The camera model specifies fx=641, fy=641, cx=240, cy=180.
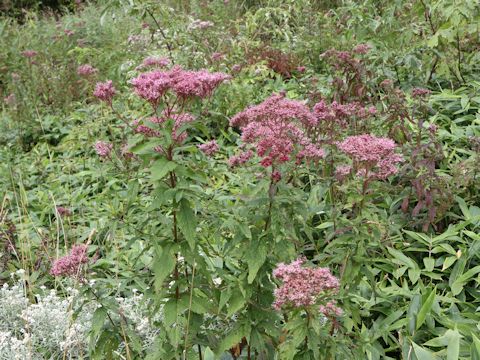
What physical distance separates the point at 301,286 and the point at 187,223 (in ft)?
1.43

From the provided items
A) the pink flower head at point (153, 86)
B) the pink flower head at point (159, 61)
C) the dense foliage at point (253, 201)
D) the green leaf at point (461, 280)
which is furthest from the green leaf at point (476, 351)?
the pink flower head at point (159, 61)

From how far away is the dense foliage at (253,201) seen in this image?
223 centimetres

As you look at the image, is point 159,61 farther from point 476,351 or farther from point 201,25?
point 201,25

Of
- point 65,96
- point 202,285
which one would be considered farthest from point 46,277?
point 65,96

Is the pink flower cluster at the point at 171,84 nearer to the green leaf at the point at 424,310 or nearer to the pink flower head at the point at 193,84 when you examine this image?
the pink flower head at the point at 193,84

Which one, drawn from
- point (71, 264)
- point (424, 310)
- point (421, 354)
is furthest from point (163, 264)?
point (424, 310)

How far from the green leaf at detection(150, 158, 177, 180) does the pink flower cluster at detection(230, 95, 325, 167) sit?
13.4 inches

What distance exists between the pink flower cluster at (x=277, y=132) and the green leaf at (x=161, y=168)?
0.34m

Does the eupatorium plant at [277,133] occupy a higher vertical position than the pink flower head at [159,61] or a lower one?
lower

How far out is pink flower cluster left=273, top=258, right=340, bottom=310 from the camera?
195 centimetres

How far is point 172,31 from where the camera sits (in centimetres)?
570

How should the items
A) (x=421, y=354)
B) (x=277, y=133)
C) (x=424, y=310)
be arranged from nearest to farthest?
1. (x=277, y=133)
2. (x=421, y=354)
3. (x=424, y=310)

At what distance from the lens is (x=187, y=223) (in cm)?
212

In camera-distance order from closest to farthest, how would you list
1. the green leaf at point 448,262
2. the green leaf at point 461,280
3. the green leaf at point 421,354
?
the green leaf at point 421,354 → the green leaf at point 461,280 → the green leaf at point 448,262
